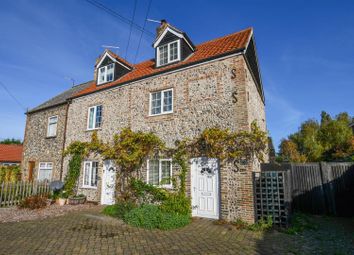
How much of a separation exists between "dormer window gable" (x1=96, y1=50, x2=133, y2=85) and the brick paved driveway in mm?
10150

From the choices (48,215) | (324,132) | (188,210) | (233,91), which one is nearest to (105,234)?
(188,210)

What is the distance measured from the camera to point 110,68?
16000 mm

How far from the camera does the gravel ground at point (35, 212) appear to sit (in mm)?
9750

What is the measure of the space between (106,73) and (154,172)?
875 cm

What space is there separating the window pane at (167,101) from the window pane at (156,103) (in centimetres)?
37

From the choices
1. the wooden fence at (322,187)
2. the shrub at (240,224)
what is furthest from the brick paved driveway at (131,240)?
the wooden fence at (322,187)

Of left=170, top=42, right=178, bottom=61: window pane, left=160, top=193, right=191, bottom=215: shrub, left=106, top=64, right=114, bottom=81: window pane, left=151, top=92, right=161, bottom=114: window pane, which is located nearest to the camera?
left=160, top=193, right=191, bottom=215: shrub

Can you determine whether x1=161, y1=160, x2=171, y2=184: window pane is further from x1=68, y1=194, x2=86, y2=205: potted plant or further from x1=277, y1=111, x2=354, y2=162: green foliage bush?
x1=277, y1=111, x2=354, y2=162: green foliage bush

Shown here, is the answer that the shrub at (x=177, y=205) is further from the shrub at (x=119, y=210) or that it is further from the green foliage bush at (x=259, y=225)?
the green foliage bush at (x=259, y=225)

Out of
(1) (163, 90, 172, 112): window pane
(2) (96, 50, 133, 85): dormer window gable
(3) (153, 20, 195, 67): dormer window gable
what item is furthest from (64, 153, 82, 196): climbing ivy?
(3) (153, 20, 195, 67): dormer window gable

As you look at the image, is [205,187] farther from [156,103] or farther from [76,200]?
[76,200]

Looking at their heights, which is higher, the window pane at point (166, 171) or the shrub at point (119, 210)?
the window pane at point (166, 171)

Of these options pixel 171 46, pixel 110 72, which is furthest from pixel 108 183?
pixel 171 46

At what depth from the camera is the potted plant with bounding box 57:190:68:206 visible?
520 inches
